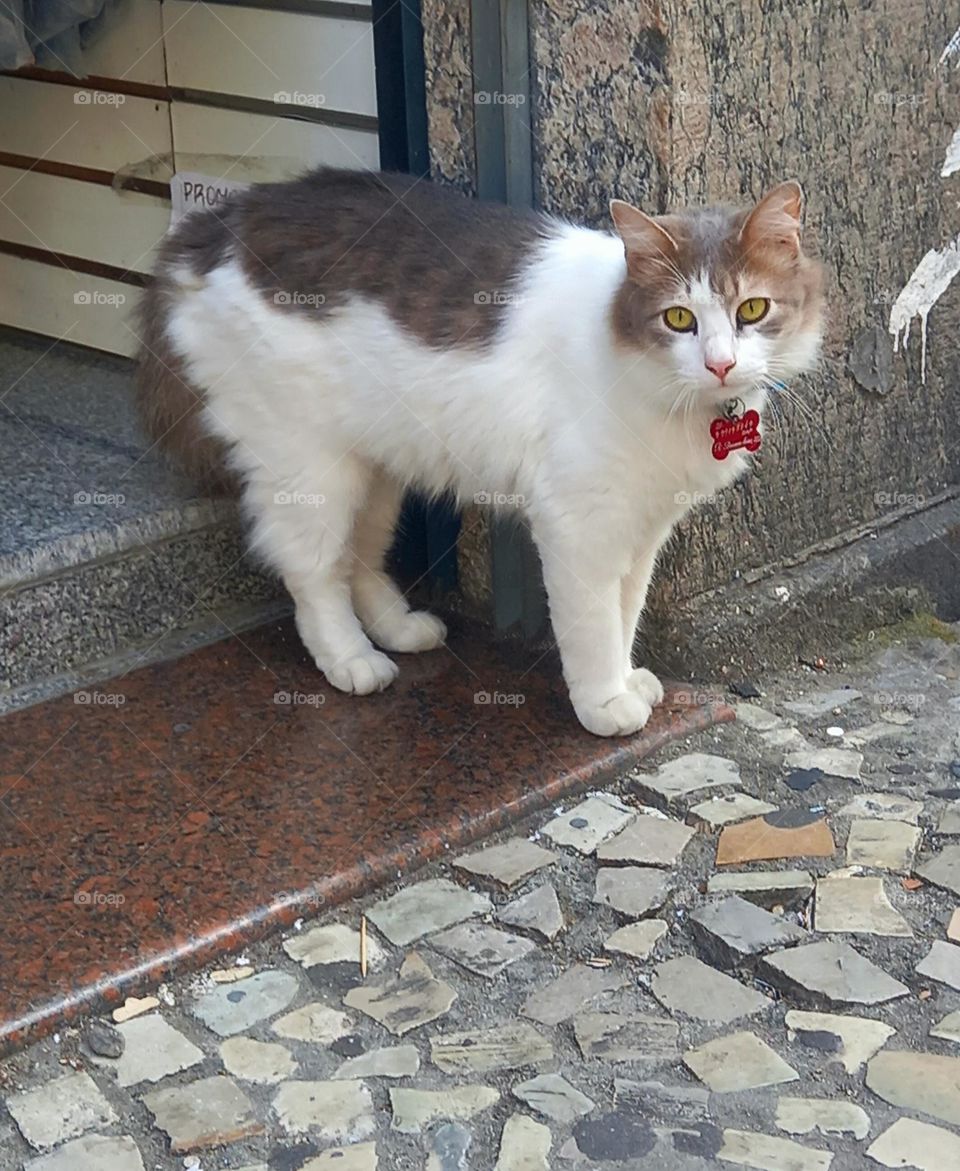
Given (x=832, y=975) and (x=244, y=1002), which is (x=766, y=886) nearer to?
(x=832, y=975)

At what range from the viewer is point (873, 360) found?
3.46 m

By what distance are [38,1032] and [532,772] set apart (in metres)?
1.06

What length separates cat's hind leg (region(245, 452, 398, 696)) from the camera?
315 cm

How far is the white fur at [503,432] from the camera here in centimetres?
274

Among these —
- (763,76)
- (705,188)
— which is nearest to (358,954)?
(705,188)

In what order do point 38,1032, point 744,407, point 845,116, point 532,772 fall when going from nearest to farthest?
point 38,1032, point 744,407, point 532,772, point 845,116

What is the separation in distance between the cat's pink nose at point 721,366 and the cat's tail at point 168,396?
1.17m

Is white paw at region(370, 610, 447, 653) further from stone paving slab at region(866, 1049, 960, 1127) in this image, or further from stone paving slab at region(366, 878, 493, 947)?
stone paving slab at region(866, 1049, 960, 1127)

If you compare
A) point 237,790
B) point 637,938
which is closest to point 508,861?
point 637,938

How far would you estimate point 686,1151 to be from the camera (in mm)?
2043

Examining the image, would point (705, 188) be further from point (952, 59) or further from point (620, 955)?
point (620, 955)

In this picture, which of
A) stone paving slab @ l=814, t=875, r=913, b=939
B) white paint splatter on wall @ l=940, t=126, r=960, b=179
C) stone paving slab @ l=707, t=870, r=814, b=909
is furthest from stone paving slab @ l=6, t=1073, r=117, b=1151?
white paint splatter on wall @ l=940, t=126, r=960, b=179

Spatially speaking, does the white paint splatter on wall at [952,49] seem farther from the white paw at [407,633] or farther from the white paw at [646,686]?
the white paw at [407,633]

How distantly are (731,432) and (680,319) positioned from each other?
0.29 metres
